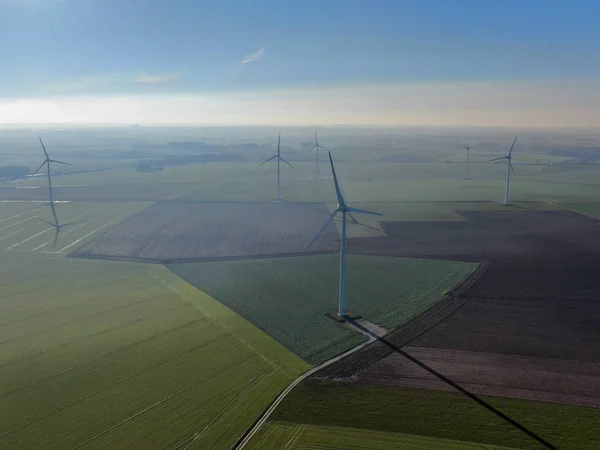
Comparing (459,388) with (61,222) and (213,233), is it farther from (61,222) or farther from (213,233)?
(61,222)

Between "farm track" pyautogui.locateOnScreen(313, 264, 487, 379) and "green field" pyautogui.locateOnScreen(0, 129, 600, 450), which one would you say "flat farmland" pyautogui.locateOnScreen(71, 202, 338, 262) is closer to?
"green field" pyautogui.locateOnScreen(0, 129, 600, 450)

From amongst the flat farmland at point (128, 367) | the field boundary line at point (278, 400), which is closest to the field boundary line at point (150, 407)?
the flat farmland at point (128, 367)

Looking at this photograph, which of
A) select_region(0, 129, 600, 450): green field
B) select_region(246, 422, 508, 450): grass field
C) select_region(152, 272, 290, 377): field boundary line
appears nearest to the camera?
select_region(246, 422, 508, 450): grass field

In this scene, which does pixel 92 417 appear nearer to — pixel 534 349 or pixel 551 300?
pixel 534 349

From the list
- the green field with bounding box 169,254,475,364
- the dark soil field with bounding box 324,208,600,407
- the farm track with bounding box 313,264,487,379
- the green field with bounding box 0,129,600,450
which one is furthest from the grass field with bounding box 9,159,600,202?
the farm track with bounding box 313,264,487,379

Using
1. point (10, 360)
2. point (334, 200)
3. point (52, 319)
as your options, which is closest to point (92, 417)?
point (10, 360)

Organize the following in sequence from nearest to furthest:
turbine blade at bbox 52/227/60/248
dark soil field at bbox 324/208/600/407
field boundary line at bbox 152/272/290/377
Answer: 1. dark soil field at bbox 324/208/600/407
2. field boundary line at bbox 152/272/290/377
3. turbine blade at bbox 52/227/60/248
